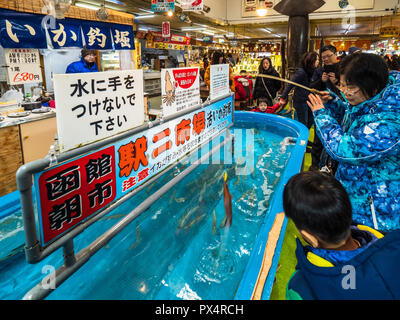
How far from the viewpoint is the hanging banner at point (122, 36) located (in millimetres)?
7930

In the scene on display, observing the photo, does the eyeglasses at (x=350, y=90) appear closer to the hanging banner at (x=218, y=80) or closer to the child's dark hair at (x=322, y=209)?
the child's dark hair at (x=322, y=209)

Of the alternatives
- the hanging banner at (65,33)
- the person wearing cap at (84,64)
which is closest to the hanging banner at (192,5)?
the hanging banner at (65,33)

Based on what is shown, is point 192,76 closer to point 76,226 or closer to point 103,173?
point 103,173

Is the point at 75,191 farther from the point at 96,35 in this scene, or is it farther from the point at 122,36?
the point at 122,36

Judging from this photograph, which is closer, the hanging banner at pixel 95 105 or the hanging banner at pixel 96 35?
the hanging banner at pixel 95 105

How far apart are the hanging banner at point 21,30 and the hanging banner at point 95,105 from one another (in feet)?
14.3

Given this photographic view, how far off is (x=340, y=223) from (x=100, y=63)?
1077 centimetres

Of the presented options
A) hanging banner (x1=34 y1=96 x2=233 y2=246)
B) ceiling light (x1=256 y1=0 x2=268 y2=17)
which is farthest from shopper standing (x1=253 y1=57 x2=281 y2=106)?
hanging banner (x1=34 y1=96 x2=233 y2=246)

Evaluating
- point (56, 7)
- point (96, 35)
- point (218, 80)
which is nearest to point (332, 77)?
point (218, 80)

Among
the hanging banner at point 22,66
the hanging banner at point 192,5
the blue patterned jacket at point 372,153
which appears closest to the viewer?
the blue patterned jacket at point 372,153

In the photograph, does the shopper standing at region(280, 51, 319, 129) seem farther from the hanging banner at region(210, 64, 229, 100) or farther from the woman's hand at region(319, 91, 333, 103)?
the woman's hand at region(319, 91, 333, 103)

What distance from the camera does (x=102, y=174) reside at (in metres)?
1.91

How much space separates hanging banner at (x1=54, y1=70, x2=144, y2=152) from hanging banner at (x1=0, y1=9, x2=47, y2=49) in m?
4.36

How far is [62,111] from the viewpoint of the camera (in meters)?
1.57
